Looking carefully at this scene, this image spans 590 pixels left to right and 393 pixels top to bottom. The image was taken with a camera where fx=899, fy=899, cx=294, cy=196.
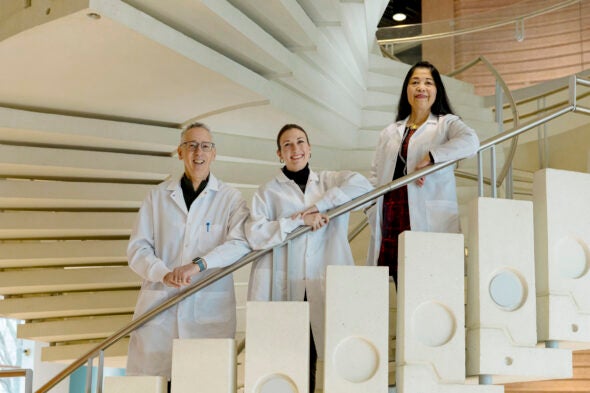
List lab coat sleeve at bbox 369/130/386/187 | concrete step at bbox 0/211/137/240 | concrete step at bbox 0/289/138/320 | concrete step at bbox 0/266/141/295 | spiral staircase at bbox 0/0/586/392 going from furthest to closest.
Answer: concrete step at bbox 0/289/138/320
concrete step at bbox 0/266/141/295
concrete step at bbox 0/211/137/240
spiral staircase at bbox 0/0/586/392
lab coat sleeve at bbox 369/130/386/187

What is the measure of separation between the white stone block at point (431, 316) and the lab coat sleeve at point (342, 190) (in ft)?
1.02

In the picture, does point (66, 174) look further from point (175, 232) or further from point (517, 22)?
point (517, 22)

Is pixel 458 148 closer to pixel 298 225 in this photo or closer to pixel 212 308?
pixel 298 225

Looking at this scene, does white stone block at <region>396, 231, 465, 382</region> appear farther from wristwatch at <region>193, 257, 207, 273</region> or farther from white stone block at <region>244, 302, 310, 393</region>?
wristwatch at <region>193, 257, 207, 273</region>

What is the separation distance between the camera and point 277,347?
3.60 metres

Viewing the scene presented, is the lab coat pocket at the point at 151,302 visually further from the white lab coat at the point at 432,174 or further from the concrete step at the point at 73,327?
the concrete step at the point at 73,327

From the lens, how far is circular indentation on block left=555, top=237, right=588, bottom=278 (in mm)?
3854

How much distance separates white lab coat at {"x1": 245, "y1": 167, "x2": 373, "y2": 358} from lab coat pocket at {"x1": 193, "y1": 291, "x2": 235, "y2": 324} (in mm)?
150

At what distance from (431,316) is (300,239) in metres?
0.63

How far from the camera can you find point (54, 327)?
7.05 metres

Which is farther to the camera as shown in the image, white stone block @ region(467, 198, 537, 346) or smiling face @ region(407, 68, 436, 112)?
smiling face @ region(407, 68, 436, 112)

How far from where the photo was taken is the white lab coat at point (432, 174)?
3889 millimetres

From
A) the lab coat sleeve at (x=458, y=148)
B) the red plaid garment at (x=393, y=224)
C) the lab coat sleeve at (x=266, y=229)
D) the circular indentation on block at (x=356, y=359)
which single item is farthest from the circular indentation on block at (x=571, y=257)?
the lab coat sleeve at (x=266, y=229)

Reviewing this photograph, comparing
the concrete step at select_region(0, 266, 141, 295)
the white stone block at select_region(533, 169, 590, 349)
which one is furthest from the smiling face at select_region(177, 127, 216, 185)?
the concrete step at select_region(0, 266, 141, 295)
